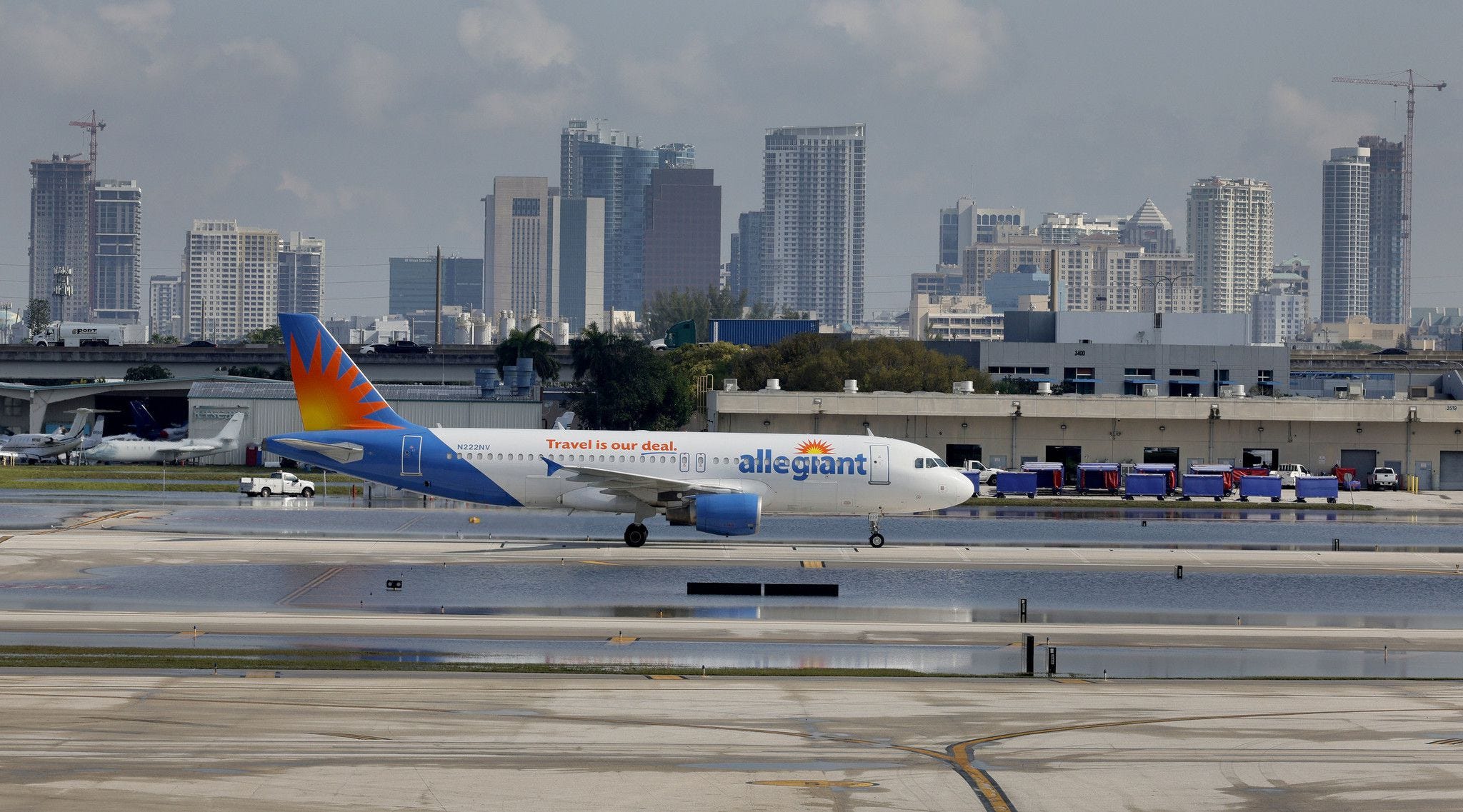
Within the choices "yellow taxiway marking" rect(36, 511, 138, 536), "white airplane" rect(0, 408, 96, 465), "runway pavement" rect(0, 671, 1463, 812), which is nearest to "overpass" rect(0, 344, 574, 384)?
"white airplane" rect(0, 408, 96, 465)

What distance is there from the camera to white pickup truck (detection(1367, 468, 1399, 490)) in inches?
3499

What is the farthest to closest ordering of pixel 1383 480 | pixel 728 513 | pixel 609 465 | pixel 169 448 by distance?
pixel 169 448 → pixel 1383 480 → pixel 609 465 → pixel 728 513

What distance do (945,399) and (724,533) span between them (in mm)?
38270

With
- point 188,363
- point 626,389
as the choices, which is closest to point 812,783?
point 626,389

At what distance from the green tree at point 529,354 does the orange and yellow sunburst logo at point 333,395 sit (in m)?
67.1

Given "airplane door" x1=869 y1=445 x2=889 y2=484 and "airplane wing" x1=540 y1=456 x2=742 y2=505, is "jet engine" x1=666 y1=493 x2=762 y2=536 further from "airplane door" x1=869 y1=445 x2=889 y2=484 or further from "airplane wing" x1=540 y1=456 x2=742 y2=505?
"airplane door" x1=869 y1=445 x2=889 y2=484

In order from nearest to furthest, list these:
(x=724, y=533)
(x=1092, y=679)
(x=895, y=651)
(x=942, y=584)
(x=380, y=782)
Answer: (x=380, y=782) → (x=1092, y=679) → (x=895, y=651) → (x=942, y=584) → (x=724, y=533)

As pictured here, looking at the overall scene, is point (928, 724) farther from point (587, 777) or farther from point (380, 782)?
point (380, 782)

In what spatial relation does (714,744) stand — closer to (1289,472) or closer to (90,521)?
(90,521)

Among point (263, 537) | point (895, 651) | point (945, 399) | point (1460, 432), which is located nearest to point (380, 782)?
point (895, 651)

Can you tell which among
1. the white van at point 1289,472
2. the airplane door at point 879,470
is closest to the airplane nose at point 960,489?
the airplane door at point 879,470

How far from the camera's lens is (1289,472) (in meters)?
89.2

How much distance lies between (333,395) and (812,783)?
36.1 metres

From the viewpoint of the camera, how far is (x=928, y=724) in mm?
26328
